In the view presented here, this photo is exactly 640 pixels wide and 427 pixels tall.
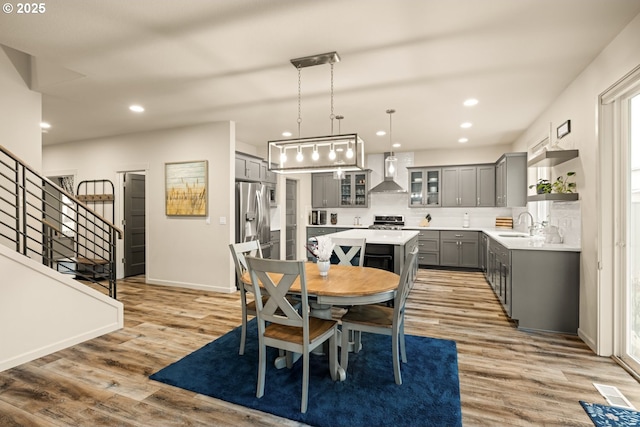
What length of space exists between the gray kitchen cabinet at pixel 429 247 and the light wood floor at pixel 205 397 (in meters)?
2.82

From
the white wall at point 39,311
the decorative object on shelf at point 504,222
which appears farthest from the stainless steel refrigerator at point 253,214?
the decorative object on shelf at point 504,222

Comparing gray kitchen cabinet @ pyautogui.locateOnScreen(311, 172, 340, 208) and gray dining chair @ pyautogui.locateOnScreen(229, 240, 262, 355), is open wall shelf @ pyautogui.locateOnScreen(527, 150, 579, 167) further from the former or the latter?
Result: gray kitchen cabinet @ pyautogui.locateOnScreen(311, 172, 340, 208)

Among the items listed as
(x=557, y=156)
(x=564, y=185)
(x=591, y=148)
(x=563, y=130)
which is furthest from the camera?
(x=563, y=130)

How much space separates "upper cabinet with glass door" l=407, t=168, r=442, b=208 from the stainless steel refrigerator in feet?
11.3

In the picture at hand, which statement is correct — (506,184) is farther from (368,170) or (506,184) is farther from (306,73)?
(306,73)

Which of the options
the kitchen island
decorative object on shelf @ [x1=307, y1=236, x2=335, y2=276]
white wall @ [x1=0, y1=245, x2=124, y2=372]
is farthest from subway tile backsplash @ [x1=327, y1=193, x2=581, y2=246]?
white wall @ [x1=0, y1=245, x2=124, y2=372]

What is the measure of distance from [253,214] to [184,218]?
109 centimetres

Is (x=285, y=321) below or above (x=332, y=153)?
below

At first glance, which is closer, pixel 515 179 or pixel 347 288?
pixel 347 288

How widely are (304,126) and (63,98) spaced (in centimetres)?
319

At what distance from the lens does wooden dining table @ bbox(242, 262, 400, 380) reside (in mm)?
2291

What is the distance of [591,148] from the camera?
9.82 feet

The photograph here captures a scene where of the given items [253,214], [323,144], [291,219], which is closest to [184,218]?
[253,214]

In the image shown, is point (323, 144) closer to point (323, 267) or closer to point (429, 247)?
point (323, 267)
